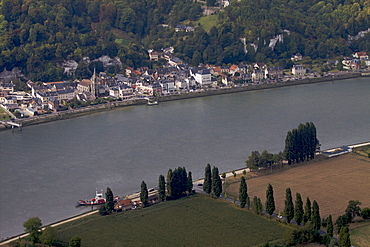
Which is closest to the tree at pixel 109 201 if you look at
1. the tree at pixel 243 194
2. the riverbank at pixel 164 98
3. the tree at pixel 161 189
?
the tree at pixel 161 189

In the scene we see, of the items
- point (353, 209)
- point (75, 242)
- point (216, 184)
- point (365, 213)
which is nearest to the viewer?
point (75, 242)

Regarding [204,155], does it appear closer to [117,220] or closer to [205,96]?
[117,220]

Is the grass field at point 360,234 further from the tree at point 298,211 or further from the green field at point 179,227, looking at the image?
the green field at point 179,227

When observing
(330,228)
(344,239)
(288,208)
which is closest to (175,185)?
(288,208)

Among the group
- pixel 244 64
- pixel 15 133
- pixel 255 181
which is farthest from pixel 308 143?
pixel 244 64

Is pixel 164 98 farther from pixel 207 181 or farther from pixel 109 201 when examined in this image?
pixel 109 201
